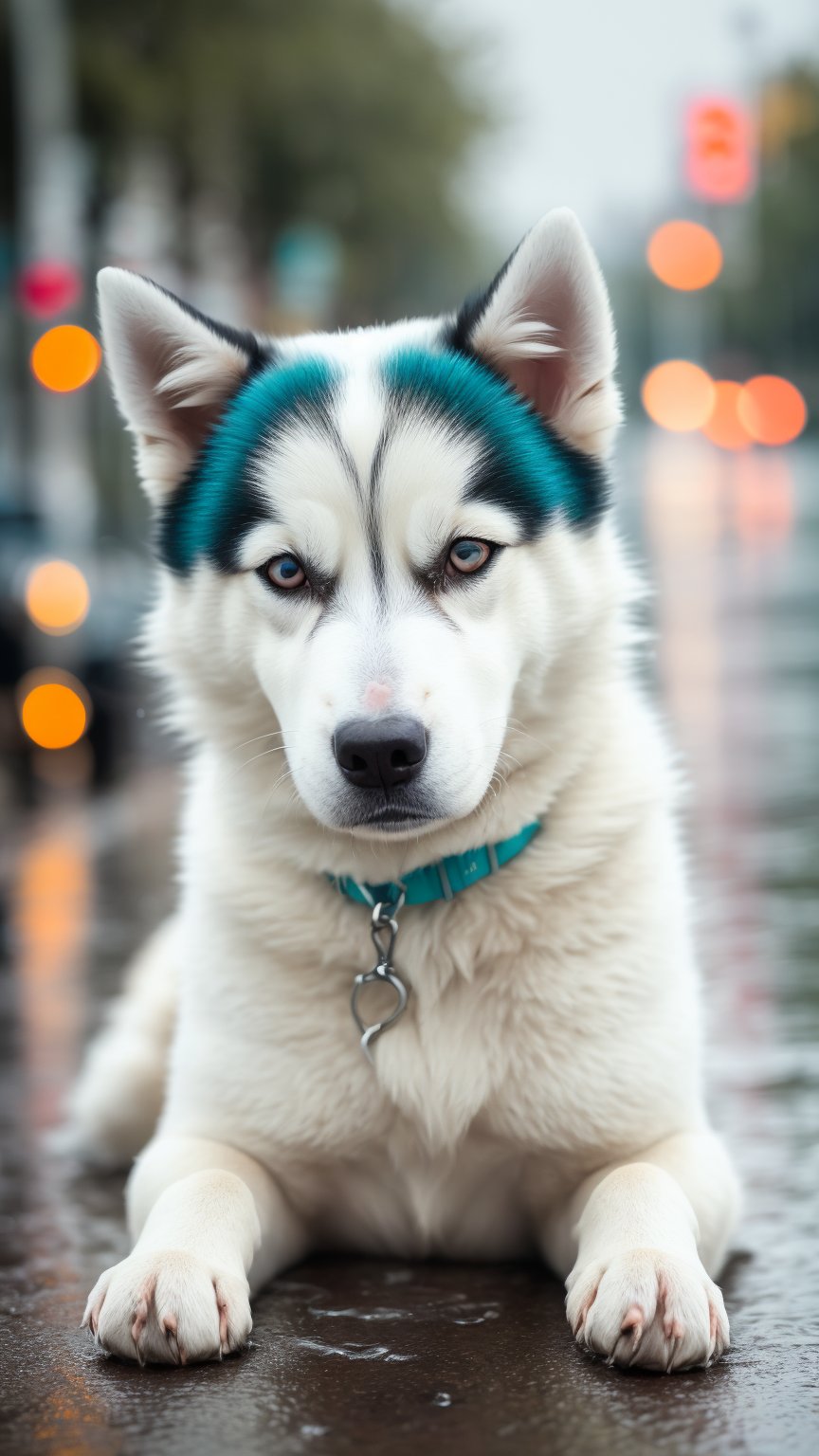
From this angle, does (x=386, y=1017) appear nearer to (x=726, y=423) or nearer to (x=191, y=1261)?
(x=191, y=1261)

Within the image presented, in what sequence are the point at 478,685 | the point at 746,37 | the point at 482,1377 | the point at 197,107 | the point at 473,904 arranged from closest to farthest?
the point at 482,1377 < the point at 478,685 < the point at 473,904 < the point at 197,107 < the point at 746,37

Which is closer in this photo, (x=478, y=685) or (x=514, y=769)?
(x=478, y=685)

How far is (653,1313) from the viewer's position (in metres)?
3.13

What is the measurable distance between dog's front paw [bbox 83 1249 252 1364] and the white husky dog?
85 millimetres

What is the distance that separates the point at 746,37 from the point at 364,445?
6759 cm

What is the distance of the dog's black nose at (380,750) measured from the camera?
333 centimetres

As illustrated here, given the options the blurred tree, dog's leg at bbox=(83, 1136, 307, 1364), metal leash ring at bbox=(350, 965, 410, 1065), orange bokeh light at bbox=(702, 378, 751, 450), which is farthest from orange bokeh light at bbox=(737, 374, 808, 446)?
dog's leg at bbox=(83, 1136, 307, 1364)

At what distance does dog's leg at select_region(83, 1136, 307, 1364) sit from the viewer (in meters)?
3.22

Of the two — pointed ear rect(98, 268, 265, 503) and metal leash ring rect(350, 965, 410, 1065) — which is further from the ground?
pointed ear rect(98, 268, 265, 503)

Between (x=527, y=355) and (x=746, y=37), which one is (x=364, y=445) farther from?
(x=746, y=37)

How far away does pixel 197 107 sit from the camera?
29.0 m

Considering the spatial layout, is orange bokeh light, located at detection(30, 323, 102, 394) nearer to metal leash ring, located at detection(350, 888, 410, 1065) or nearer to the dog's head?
the dog's head

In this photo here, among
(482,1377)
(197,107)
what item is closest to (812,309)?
(197,107)

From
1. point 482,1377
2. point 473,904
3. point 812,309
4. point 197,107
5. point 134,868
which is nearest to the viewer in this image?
point 482,1377
